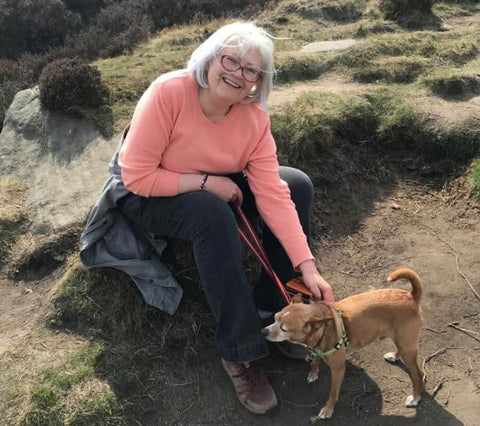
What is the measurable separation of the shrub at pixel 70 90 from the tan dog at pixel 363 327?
13.4ft

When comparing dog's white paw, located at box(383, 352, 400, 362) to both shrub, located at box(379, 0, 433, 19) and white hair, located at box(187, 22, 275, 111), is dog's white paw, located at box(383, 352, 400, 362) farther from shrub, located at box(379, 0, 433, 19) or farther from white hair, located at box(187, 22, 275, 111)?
shrub, located at box(379, 0, 433, 19)

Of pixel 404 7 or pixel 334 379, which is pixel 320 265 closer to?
pixel 334 379

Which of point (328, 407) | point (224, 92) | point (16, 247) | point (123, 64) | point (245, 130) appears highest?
point (224, 92)

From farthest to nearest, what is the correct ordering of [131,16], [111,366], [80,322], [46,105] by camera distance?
[131,16] → [46,105] → [80,322] → [111,366]

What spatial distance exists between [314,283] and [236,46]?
4.96 ft

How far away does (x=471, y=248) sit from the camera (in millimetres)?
4570

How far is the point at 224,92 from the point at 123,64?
5037 millimetres

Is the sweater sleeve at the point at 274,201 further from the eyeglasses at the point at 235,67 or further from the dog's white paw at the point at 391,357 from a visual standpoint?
the dog's white paw at the point at 391,357

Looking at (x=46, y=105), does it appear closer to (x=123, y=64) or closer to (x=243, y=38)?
(x=123, y=64)

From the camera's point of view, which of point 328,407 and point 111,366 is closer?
point 328,407

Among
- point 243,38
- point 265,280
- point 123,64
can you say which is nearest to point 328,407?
point 265,280

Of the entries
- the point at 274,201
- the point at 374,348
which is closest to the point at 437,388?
the point at 374,348

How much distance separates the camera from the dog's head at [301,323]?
2953mm

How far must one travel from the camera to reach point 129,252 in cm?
363
